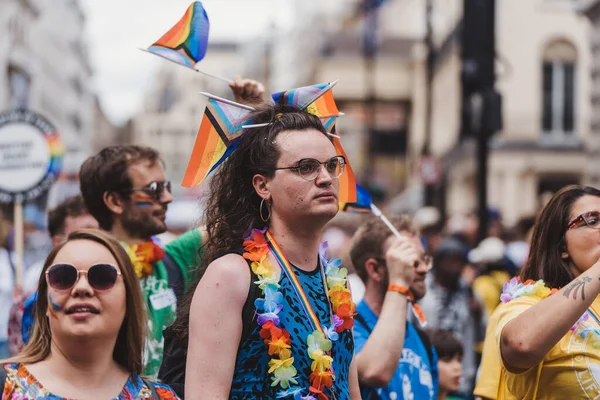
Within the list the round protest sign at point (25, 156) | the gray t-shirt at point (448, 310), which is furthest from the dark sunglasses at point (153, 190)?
the round protest sign at point (25, 156)

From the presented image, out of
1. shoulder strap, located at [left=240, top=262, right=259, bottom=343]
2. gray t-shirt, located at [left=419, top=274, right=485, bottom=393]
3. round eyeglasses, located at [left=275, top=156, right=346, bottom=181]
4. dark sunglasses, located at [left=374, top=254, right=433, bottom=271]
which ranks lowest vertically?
gray t-shirt, located at [left=419, top=274, right=485, bottom=393]

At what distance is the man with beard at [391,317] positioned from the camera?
13.7 ft

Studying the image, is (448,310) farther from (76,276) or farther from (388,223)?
(76,276)

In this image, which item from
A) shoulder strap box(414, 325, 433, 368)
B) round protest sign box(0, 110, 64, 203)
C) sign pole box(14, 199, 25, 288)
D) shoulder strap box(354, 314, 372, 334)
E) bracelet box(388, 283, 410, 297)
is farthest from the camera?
round protest sign box(0, 110, 64, 203)

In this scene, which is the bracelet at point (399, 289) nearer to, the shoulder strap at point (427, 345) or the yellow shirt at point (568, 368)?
the shoulder strap at point (427, 345)

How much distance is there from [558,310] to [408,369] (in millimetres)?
1295

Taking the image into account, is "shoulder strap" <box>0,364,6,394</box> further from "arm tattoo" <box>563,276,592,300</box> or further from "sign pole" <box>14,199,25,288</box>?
"sign pole" <box>14,199,25,288</box>

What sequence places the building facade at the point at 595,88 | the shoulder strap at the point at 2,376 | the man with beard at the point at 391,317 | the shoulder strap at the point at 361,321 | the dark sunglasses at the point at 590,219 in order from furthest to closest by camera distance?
the building facade at the point at 595,88 < the shoulder strap at the point at 361,321 < the man with beard at the point at 391,317 < the dark sunglasses at the point at 590,219 < the shoulder strap at the point at 2,376

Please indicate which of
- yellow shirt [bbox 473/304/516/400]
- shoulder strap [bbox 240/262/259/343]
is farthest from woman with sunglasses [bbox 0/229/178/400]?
yellow shirt [bbox 473/304/516/400]

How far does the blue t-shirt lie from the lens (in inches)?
174

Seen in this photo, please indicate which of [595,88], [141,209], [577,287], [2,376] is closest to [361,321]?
[141,209]

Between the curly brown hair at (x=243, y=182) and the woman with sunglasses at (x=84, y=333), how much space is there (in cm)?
24

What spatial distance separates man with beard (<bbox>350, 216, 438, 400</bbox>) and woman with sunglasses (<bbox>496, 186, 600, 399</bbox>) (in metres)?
0.51

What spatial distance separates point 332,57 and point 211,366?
54.4 metres
